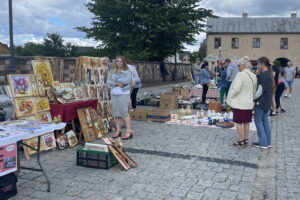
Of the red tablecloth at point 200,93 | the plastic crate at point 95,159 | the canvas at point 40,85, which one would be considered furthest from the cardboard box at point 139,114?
the red tablecloth at point 200,93

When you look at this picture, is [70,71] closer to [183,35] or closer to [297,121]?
[297,121]

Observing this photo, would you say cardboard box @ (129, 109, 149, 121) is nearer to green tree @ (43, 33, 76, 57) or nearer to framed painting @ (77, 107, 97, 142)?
framed painting @ (77, 107, 97, 142)

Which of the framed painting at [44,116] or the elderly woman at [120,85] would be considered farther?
the elderly woman at [120,85]

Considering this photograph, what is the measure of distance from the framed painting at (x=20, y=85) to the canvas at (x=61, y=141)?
1052 millimetres

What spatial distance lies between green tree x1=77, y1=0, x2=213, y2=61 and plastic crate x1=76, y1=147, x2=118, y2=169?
19.7 m

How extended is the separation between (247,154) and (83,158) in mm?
3192

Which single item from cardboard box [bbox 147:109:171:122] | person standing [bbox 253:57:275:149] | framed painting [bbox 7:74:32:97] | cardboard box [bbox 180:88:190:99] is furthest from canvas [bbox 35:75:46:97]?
cardboard box [bbox 180:88:190:99]

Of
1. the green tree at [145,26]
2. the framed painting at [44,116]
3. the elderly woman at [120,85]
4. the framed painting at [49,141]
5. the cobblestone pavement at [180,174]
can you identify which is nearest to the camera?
the cobblestone pavement at [180,174]

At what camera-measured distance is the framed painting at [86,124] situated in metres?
7.05

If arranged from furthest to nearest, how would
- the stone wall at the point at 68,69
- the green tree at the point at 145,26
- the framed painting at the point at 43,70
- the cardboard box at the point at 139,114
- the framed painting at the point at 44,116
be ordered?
the green tree at the point at 145,26 < the cardboard box at the point at 139,114 < the stone wall at the point at 68,69 < the framed painting at the point at 43,70 < the framed painting at the point at 44,116

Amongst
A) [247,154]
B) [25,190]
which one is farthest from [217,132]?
[25,190]

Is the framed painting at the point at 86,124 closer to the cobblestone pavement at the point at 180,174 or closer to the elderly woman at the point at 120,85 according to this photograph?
the elderly woman at the point at 120,85

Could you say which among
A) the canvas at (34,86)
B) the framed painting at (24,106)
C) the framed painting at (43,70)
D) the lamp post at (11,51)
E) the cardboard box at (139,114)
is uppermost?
the lamp post at (11,51)

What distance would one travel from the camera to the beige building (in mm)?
51281
